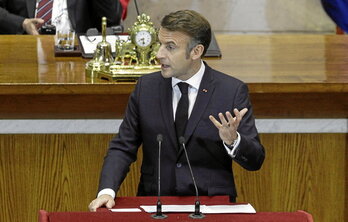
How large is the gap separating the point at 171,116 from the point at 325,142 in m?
1.13

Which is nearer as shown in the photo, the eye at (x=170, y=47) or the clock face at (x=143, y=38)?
the eye at (x=170, y=47)

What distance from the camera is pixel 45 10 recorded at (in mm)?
6574

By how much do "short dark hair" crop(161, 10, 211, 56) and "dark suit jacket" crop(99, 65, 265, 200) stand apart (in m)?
0.18

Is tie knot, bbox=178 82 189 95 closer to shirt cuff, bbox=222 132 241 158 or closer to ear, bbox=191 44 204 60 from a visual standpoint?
ear, bbox=191 44 204 60

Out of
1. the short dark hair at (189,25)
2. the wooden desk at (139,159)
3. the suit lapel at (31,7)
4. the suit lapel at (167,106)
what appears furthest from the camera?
the suit lapel at (31,7)

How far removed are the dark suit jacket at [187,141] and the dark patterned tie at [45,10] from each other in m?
2.82

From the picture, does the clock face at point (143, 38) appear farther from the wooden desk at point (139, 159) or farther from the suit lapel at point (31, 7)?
the suit lapel at point (31, 7)

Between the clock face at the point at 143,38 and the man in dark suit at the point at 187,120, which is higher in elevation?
the clock face at the point at 143,38

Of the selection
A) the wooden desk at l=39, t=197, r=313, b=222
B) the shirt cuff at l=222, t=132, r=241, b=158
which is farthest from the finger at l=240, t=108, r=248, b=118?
the wooden desk at l=39, t=197, r=313, b=222

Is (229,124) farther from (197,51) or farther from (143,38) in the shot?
(143,38)

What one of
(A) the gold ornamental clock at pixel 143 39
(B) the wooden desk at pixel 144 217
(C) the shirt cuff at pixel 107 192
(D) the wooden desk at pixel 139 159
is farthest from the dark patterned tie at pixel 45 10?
(B) the wooden desk at pixel 144 217

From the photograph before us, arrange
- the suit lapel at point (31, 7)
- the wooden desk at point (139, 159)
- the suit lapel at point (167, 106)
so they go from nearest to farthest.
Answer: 1. the suit lapel at point (167, 106)
2. the wooden desk at point (139, 159)
3. the suit lapel at point (31, 7)

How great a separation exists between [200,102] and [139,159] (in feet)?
2.92

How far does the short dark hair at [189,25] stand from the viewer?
3.71m
